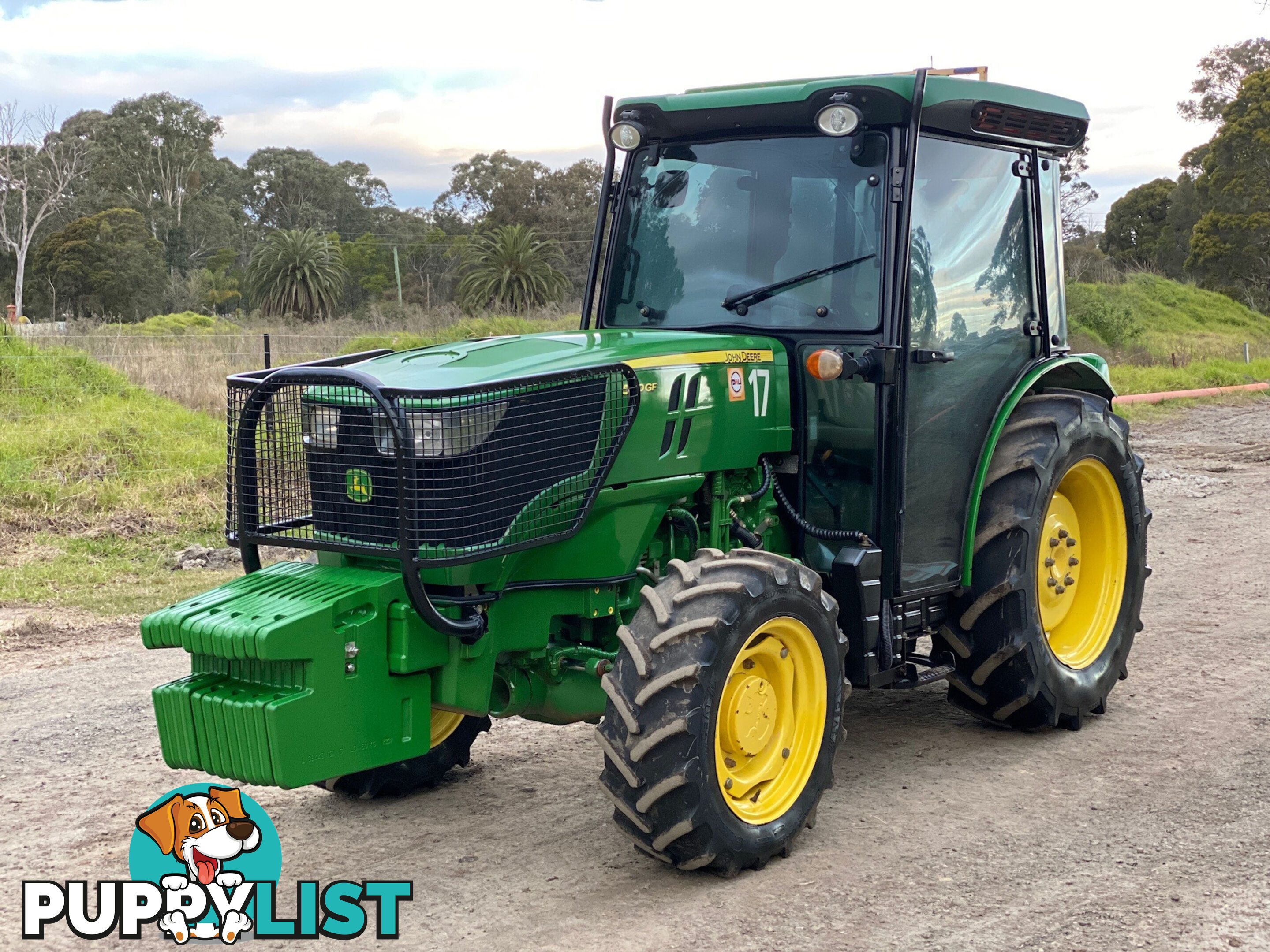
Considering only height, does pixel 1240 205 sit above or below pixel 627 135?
above

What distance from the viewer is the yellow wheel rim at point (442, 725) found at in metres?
4.87

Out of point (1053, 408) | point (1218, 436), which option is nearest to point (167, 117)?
point (1218, 436)

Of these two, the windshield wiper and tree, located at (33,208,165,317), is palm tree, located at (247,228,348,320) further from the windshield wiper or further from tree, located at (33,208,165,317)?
the windshield wiper

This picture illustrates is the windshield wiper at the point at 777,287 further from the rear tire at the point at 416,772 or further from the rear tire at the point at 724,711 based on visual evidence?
the rear tire at the point at 416,772

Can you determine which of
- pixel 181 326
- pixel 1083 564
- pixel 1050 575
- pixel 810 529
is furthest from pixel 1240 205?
pixel 810 529

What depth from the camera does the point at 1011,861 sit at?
167 inches

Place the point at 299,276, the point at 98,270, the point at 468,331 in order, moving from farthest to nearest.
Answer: the point at 98,270, the point at 299,276, the point at 468,331

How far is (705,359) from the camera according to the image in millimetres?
4602

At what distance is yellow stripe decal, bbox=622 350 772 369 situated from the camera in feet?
14.5

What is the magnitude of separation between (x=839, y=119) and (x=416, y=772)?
9.51ft

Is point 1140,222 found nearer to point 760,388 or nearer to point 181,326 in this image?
point 181,326

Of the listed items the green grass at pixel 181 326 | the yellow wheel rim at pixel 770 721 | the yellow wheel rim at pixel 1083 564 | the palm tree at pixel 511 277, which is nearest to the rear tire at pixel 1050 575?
the yellow wheel rim at pixel 1083 564

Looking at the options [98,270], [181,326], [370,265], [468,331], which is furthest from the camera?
[370,265]

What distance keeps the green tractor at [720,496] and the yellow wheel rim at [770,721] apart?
0.04 feet
